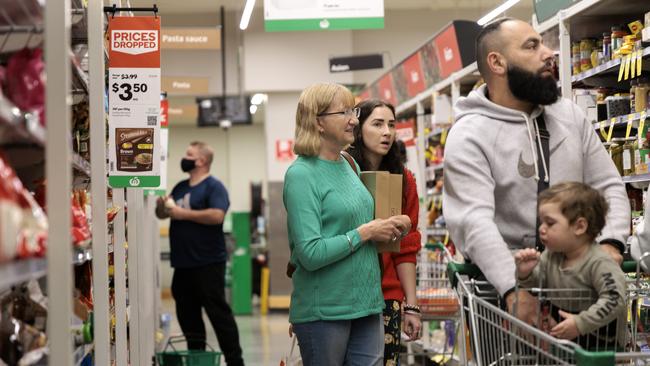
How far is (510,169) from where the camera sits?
3100 mm

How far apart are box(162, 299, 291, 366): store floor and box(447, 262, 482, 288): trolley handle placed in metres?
6.15

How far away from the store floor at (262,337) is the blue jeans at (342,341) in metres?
5.30

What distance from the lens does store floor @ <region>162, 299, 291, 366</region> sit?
952 centimetres

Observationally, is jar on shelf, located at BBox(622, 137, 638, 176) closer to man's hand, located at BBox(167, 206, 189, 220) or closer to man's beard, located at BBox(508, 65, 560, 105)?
man's beard, located at BBox(508, 65, 560, 105)

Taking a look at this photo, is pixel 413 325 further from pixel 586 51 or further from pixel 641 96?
Result: pixel 586 51

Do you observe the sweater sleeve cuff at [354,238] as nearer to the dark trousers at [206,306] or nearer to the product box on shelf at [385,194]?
the product box on shelf at [385,194]

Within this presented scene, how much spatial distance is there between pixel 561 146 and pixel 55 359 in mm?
1663

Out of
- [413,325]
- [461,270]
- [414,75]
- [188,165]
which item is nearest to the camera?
[461,270]

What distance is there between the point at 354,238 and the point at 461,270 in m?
0.75

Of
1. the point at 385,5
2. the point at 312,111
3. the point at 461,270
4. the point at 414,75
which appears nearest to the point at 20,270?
the point at 461,270

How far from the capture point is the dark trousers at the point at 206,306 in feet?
25.4

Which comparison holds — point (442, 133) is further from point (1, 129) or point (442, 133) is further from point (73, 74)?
point (1, 129)

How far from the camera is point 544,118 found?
3.21 metres

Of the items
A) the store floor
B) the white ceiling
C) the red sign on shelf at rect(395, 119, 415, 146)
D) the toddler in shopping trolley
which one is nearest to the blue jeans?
the toddler in shopping trolley
